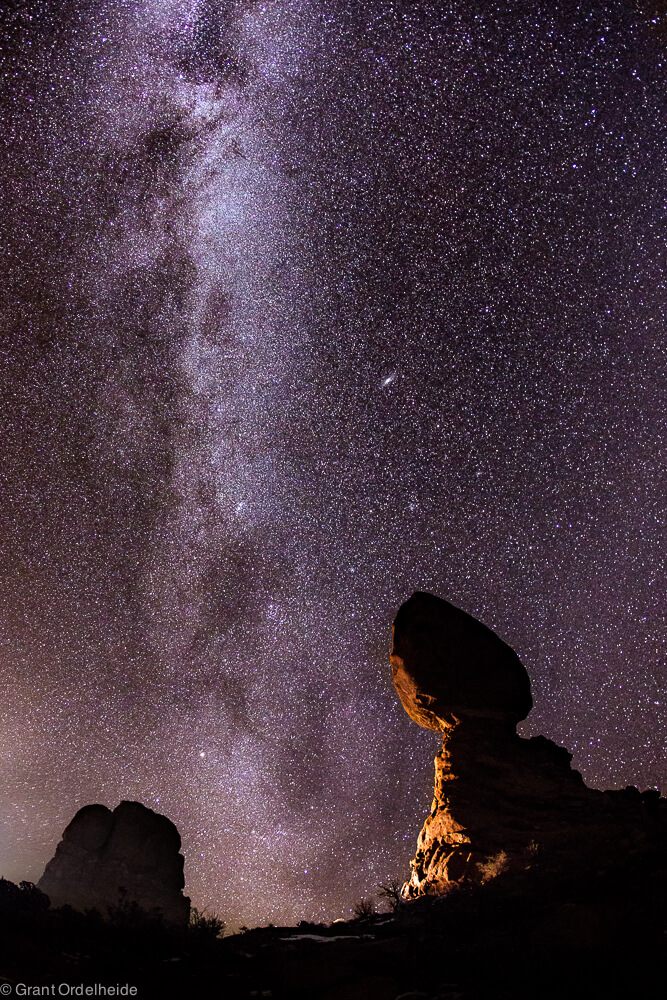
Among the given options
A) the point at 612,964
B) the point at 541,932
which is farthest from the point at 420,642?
the point at 612,964

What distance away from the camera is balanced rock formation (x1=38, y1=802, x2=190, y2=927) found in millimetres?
23766

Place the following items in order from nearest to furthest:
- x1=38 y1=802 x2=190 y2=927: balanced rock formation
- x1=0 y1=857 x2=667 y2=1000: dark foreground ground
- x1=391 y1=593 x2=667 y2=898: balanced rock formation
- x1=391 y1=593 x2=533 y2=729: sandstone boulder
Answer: x1=0 y1=857 x2=667 y2=1000: dark foreground ground, x1=391 y1=593 x2=667 y2=898: balanced rock formation, x1=391 y1=593 x2=533 y2=729: sandstone boulder, x1=38 y1=802 x2=190 y2=927: balanced rock formation

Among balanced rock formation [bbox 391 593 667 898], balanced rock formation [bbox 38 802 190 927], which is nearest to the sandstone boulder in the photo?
balanced rock formation [bbox 391 593 667 898]

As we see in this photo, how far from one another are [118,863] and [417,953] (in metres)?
21.9

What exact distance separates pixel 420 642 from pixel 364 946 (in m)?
9.44

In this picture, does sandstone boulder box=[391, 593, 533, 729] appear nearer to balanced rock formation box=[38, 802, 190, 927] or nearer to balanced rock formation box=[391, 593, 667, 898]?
balanced rock formation box=[391, 593, 667, 898]

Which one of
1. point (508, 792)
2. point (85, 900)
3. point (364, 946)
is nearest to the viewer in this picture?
point (364, 946)

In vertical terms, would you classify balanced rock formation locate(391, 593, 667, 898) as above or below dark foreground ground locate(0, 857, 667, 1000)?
above

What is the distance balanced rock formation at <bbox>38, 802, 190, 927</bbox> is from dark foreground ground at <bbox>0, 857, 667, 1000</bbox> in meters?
15.8

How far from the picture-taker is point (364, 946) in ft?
30.3

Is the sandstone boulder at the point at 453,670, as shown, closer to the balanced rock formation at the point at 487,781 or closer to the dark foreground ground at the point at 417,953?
the balanced rock formation at the point at 487,781

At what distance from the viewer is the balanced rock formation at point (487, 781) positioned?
13.1 meters

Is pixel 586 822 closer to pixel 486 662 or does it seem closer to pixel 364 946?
pixel 486 662

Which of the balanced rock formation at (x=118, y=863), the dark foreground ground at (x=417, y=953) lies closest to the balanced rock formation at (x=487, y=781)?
the dark foreground ground at (x=417, y=953)
